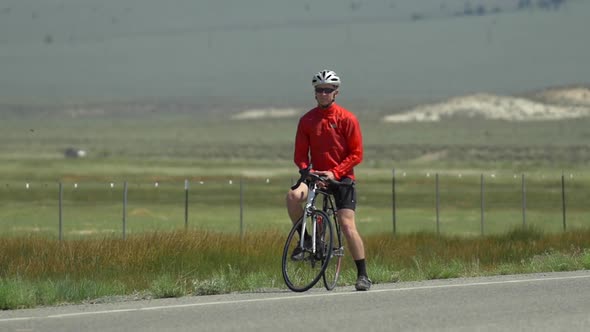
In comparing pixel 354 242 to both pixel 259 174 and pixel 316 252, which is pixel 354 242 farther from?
pixel 259 174

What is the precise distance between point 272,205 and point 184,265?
70054 millimetres

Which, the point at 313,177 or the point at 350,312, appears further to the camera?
the point at 313,177

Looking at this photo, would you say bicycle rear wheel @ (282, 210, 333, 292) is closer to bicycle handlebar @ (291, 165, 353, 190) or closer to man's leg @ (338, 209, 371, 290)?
man's leg @ (338, 209, 371, 290)

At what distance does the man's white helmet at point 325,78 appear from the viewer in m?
15.8

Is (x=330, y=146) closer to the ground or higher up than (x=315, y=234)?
higher up

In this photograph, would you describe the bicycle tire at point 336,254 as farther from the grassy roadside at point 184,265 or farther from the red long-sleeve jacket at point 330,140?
the grassy roadside at point 184,265

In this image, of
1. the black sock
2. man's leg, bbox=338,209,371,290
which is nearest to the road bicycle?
man's leg, bbox=338,209,371,290

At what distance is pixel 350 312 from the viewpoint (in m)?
14.0

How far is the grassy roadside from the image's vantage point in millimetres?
16047

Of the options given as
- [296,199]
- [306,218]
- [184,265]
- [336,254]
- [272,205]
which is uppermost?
[272,205]

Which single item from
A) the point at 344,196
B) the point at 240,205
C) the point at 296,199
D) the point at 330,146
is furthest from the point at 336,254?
the point at 240,205

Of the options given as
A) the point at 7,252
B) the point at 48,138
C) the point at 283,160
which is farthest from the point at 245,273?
the point at 48,138

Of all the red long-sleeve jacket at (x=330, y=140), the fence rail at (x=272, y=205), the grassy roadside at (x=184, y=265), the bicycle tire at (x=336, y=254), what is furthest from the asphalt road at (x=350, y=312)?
the fence rail at (x=272, y=205)

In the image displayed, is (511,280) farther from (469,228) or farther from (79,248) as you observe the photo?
(469,228)
